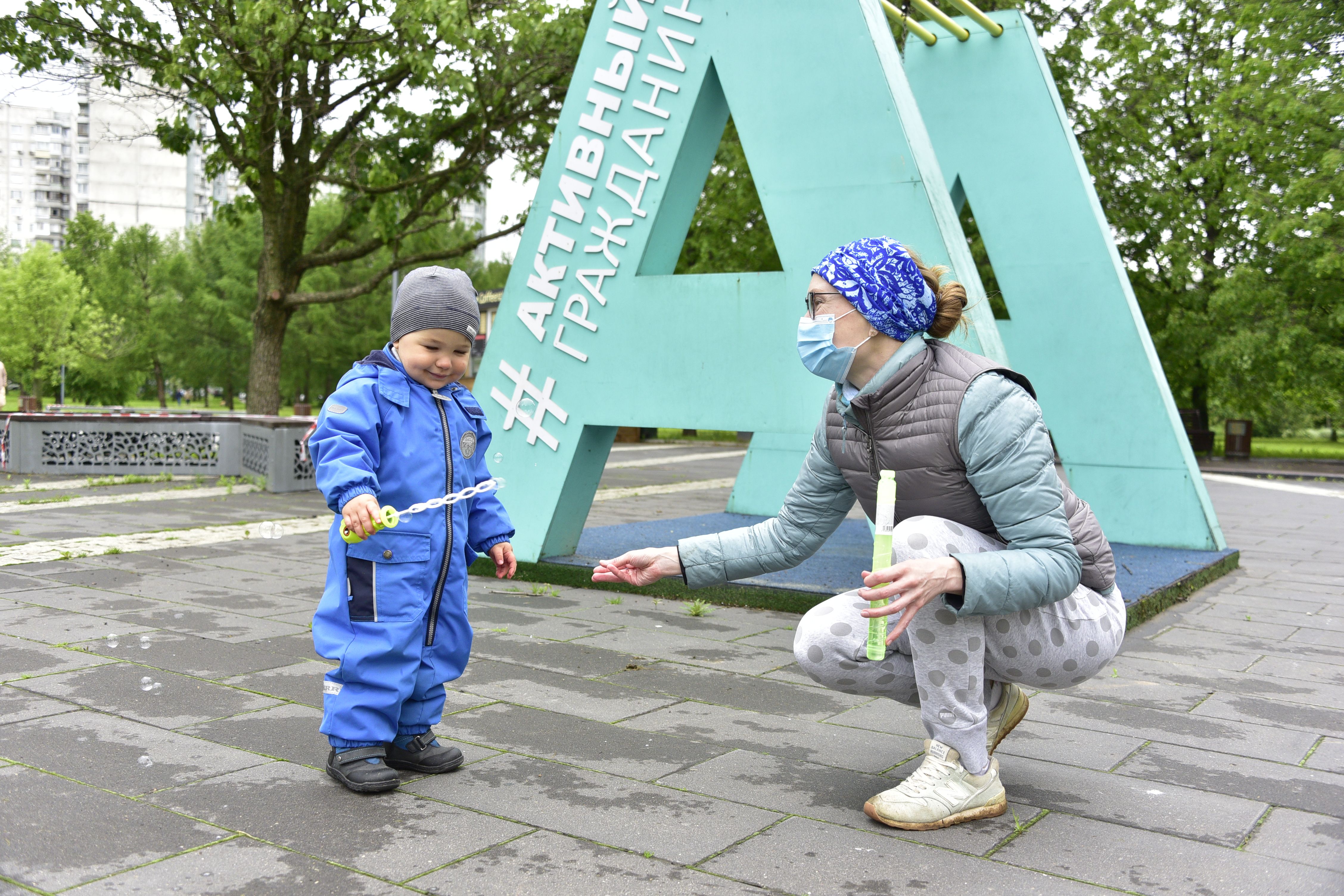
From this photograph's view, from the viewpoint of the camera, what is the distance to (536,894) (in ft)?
8.47

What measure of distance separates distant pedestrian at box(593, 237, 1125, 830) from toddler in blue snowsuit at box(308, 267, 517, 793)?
55cm

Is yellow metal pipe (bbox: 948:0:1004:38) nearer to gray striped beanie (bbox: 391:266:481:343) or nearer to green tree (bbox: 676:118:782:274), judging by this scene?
gray striped beanie (bbox: 391:266:481:343)

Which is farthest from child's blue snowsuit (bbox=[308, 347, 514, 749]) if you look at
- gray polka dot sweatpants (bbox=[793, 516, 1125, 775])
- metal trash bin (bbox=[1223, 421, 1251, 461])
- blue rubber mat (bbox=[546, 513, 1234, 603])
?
metal trash bin (bbox=[1223, 421, 1251, 461])

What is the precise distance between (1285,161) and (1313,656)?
20038mm

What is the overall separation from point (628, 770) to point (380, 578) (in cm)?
96

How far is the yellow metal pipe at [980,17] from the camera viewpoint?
8.60m

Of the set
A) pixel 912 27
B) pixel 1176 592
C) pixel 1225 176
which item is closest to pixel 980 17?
pixel 912 27

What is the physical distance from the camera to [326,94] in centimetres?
1527

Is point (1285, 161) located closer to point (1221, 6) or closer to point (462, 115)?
point (1221, 6)

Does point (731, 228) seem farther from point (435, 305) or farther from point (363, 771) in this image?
point (363, 771)

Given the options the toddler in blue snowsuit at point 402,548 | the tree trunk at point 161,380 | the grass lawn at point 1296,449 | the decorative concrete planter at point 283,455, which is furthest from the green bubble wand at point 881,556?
the tree trunk at point 161,380

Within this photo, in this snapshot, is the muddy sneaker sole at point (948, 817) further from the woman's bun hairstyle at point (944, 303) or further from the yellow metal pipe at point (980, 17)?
the yellow metal pipe at point (980, 17)

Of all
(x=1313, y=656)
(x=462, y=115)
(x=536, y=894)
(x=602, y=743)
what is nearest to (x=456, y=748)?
(x=602, y=743)

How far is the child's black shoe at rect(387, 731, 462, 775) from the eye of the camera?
3.47 meters
